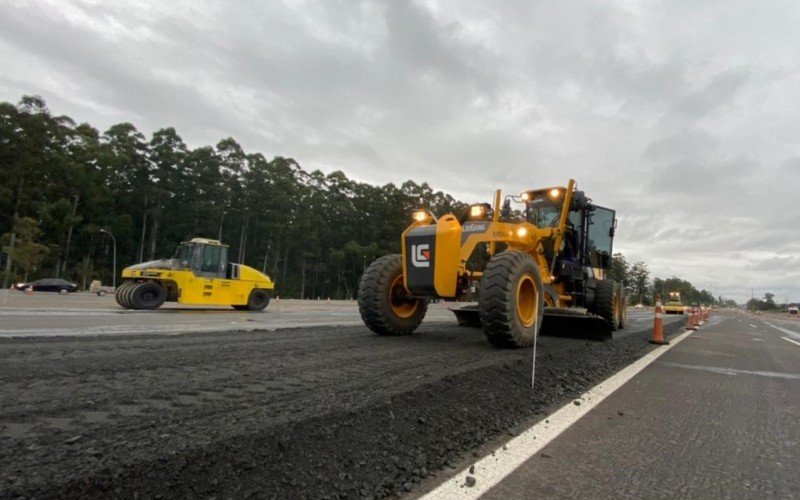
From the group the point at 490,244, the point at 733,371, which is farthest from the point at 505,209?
the point at 733,371

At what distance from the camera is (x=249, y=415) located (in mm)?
2693

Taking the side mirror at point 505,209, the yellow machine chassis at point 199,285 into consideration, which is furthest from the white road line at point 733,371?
the yellow machine chassis at point 199,285

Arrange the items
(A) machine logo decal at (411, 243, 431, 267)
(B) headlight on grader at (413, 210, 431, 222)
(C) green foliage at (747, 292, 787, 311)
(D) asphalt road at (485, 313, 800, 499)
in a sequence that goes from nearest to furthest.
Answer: (D) asphalt road at (485, 313, 800, 499) < (A) machine logo decal at (411, 243, 431, 267) < (B) headlight on grader at (413, 210, 431, 222) < (C) green foliage at (747, 292, 787, 311)

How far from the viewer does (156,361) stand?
430 cm

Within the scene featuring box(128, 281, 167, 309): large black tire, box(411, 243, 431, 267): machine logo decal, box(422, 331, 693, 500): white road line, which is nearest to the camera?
box(422, 331, 693, 500): white road line

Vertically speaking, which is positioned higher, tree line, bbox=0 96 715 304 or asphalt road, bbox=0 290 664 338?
tree line, bbox=0 96 715 304

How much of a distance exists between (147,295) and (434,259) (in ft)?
42.3

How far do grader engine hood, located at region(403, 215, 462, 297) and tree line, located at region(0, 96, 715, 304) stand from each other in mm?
44257

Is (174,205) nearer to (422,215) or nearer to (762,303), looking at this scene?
(422,215)

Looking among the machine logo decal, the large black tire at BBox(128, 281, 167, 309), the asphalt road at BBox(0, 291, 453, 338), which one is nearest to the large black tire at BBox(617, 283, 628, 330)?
the asphalt road at BBox(0, 291, 453, 338)

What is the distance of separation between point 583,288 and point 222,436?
29.2 feet

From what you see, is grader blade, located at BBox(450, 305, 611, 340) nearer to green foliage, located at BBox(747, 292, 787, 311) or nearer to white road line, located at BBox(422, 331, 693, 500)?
white road line, located at BBox(422, 331, 693, 500)

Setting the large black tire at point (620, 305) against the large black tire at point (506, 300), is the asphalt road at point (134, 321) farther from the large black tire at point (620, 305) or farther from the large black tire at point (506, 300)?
the large black tire at point (506, 300)

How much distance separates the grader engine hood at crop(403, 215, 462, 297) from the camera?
21.1ft
